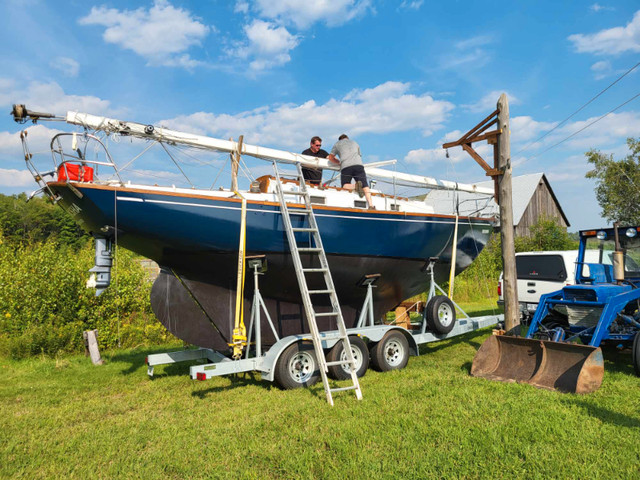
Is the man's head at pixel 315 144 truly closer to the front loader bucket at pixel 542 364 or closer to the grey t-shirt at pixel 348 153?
the grey t-shirt at pixel 348 153

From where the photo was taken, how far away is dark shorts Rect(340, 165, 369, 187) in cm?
755

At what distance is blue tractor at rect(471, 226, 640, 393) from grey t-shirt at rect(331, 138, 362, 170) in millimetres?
3575

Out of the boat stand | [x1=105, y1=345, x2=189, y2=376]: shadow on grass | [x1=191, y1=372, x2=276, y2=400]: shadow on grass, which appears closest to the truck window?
the boat stand

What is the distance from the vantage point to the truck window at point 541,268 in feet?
30.0

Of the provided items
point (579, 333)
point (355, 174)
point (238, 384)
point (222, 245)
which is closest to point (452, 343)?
point (579, 333)

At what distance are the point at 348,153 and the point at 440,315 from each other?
3211 mm

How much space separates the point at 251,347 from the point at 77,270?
6072mm

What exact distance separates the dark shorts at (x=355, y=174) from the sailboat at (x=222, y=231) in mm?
331

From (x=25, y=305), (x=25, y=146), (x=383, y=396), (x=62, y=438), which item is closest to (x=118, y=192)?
(x=25, y=146)

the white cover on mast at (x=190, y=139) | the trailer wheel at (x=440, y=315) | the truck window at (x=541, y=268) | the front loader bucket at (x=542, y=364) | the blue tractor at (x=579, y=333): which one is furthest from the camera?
the truck window at (x=541, y=268)

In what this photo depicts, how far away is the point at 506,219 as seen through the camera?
7938 mm

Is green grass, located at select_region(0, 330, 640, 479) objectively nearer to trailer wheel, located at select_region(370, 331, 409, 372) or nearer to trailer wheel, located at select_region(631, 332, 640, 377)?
trailer wheel, located at select_region(631, 332, 640, 377)

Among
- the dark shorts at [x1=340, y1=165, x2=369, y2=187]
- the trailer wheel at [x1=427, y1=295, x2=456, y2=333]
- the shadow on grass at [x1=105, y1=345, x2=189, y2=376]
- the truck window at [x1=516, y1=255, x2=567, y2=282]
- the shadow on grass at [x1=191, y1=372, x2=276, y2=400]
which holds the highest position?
the dark shorts at [x1=340, y1=165, x2=369, y2=187]

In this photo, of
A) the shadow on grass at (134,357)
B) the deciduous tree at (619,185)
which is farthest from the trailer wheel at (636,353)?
→ the deciduous tree at (619,185)
